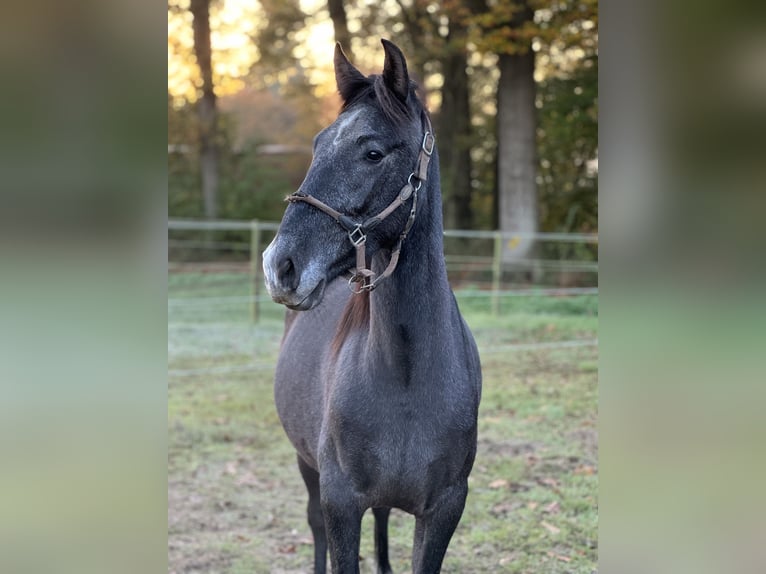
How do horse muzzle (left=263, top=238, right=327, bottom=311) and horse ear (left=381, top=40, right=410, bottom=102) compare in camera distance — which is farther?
horse ear (left=381, top=40, right=410, bottom=102)

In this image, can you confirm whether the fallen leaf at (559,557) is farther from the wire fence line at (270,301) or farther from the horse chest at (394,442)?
the wire fence line at (270,301)

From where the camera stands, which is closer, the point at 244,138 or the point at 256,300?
the point at 256,300

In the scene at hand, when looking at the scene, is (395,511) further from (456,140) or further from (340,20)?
(340,20)

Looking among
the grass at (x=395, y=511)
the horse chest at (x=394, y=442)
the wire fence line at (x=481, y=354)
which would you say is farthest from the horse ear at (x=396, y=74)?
the wire fence line at (x=481, y=354)

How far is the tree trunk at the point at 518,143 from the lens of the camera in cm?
1431

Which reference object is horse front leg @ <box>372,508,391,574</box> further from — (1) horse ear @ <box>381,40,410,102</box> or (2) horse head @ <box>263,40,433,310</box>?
(1) horse ear @ <box>381,40,410,102</box>

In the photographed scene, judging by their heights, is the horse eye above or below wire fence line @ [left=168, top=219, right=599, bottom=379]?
above

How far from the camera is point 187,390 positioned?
25.2 ft

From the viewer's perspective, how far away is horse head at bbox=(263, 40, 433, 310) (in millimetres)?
1960

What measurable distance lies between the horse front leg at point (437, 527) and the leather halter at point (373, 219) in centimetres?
79

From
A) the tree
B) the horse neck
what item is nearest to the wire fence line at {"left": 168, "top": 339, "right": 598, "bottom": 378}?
the horse neck
